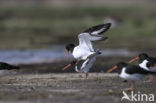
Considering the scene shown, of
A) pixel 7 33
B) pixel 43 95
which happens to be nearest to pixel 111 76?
pixel 43 95

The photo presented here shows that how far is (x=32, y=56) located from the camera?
80.3ft

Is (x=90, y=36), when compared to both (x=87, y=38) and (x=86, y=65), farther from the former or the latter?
(x=86, y=65)

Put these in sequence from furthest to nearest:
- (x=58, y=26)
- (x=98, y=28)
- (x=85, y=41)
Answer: (x=58, y=26)
(x=98, y=28)
(x=85, y=41)

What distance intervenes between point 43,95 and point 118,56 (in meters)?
12.7

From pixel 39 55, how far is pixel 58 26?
66.8 feet

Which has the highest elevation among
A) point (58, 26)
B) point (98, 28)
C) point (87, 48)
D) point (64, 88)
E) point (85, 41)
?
point (58, 26)

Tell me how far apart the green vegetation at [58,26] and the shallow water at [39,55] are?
1950 mm

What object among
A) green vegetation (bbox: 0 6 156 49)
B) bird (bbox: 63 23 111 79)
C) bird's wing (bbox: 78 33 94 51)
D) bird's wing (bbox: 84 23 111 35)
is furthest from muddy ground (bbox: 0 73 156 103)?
green vegetation (bbox: 0 6 156 49)

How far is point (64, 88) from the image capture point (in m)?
13.9

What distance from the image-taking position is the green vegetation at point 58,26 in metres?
32.6

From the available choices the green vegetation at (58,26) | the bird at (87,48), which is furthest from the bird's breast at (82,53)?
the green vegetation at (58,26)

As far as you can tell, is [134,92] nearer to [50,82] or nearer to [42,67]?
[50,82]

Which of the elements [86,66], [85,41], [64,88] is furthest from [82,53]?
[64,88]

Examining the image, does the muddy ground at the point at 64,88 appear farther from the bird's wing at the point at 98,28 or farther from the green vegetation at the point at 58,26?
the green vegetation at the point at 58,26
